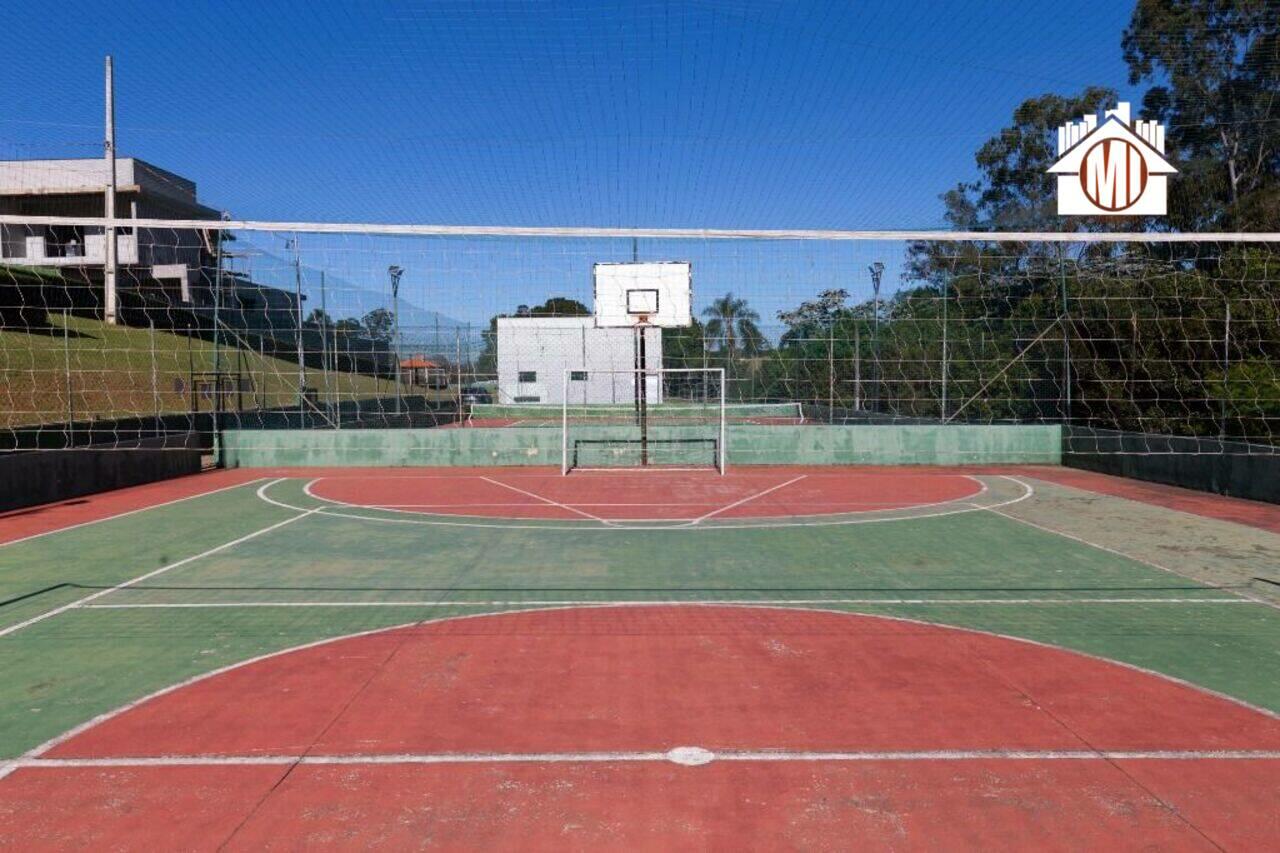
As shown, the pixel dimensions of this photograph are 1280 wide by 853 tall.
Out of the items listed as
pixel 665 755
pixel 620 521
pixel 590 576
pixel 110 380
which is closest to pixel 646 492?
pixel 620 521

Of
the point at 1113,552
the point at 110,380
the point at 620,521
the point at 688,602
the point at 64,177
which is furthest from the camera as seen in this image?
the point at 64,177

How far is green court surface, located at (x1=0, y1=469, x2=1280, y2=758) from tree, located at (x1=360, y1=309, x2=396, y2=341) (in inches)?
216

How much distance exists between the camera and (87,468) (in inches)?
682

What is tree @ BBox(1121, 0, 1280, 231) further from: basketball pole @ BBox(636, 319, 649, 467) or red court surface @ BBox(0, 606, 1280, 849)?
red court surface @ BBox(0, 606, 1280, 849)

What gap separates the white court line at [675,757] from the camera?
209 inches

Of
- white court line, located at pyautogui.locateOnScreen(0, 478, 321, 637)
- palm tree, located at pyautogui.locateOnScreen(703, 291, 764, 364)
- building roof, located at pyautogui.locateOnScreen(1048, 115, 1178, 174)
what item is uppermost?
building roof, located at pyautogui.locateOnScreen(1048, 115, 1178, 174)

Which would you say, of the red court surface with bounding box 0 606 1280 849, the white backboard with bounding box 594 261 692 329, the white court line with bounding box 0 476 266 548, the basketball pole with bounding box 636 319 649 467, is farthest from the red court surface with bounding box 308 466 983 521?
the red court surface with bounding box 0 606 1280 849

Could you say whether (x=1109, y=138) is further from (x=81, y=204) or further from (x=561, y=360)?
(x=81, y=204)

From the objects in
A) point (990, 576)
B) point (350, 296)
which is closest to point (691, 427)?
point (350, 296)

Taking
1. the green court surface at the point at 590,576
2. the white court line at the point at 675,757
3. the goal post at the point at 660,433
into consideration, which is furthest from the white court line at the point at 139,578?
the goal post at the point at 660,433

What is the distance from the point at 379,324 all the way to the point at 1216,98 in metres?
35.4

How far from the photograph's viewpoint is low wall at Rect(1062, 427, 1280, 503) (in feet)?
52.4

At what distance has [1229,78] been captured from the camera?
1384 inches

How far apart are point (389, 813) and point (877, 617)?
539cm
